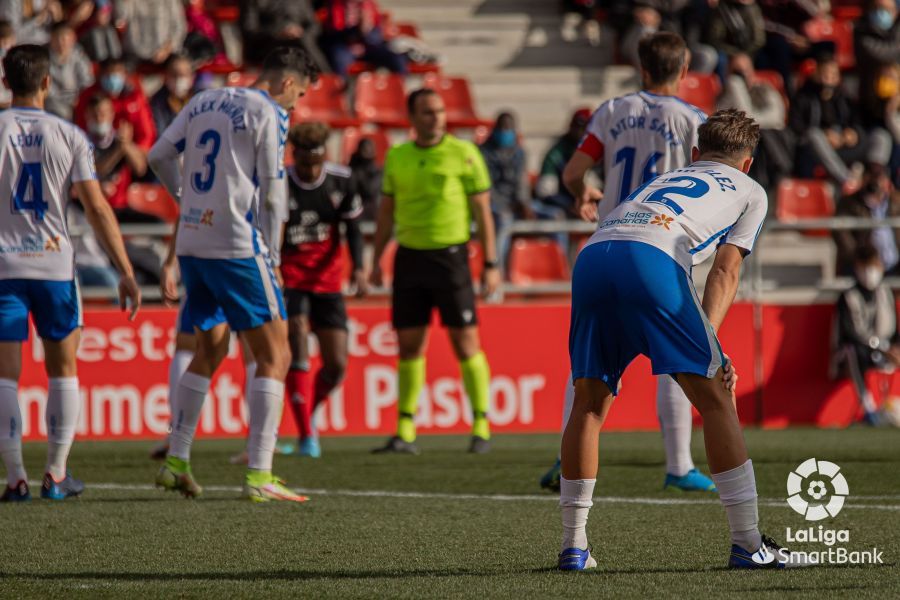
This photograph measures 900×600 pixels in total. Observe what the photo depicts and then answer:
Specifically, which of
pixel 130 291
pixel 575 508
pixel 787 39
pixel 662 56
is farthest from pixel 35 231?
pixel 787 39

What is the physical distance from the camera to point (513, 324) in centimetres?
1266

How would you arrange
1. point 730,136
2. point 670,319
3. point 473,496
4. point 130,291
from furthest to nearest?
point 473,496 → point 130,291 → point 730,136 → point 670,319

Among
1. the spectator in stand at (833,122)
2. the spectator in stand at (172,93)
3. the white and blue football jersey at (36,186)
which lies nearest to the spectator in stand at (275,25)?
the spectator in stand at (172,93)

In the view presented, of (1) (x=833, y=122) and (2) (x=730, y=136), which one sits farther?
(1) (x=833, y=122)

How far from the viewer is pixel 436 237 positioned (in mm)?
10375

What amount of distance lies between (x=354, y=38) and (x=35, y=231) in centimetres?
1076

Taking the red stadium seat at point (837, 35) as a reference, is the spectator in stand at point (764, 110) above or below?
below

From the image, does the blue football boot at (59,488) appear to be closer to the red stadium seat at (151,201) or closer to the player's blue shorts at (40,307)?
the player's blue shorts at (40,307)

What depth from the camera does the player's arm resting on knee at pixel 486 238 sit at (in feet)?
34.0

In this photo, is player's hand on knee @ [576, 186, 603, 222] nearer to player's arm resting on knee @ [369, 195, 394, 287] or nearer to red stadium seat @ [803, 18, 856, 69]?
player's arm resting on knee @ [369, 195, 394, 287]

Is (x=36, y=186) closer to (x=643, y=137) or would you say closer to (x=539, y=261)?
(x=643, y=137)

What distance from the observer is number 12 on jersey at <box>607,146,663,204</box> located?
756 cm

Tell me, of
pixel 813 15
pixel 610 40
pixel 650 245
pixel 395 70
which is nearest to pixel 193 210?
pixel 650 245

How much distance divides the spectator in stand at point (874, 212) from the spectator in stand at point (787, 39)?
3.28 metres
